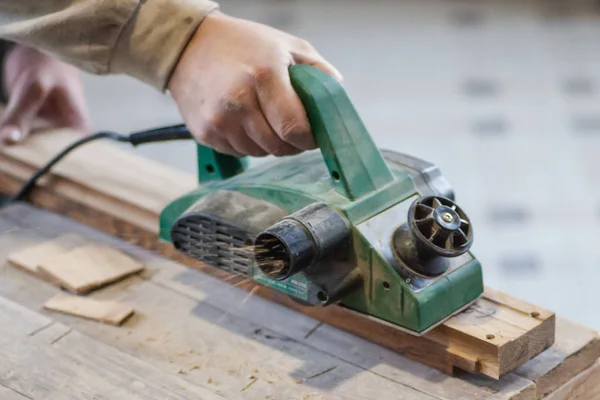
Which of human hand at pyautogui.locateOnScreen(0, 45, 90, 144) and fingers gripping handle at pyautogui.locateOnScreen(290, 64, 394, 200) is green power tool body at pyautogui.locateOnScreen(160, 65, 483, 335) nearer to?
fingers gripping handle at pyautogui.locateOnScreen(290, 64, 394, 200)

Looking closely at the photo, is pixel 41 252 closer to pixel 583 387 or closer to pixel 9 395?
pixel 9 395

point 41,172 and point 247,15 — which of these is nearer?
point 41,172

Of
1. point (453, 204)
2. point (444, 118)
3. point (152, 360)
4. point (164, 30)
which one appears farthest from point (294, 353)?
point (444, 118)

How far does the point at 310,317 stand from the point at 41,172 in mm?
653

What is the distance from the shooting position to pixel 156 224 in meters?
1.70

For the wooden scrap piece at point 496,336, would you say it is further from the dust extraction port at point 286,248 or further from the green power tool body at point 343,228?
the dust extraction port at point 286,248

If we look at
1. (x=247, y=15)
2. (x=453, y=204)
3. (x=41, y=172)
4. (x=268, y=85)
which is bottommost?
(x=247, y=15)

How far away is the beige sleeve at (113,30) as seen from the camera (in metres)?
1.45

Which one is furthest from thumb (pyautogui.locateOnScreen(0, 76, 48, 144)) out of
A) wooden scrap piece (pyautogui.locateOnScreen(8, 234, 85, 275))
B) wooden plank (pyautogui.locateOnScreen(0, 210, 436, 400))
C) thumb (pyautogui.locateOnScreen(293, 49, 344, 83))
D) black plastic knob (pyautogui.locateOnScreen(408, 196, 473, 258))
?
black plastic knob (pyautogui.locateOnScreen(408, 196, 473, 258))

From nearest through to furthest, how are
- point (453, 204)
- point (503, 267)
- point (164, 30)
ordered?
point (453, 204), point (164, 30), point (503, 267)

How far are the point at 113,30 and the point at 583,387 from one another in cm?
89

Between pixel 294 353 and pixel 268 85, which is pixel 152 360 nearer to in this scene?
pixel 294 353

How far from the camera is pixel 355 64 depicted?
4.12 meters

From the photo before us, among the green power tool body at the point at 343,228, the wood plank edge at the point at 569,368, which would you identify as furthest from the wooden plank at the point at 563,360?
the green power tool body at the point at 343,228
